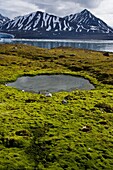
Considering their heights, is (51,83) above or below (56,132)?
above

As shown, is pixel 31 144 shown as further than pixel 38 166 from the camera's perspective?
Yes

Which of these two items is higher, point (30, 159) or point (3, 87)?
point (3, 87)

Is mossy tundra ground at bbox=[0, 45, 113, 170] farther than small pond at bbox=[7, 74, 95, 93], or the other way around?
small pond at bbox=[7, 74, 95, 93]

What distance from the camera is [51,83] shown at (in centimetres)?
4388

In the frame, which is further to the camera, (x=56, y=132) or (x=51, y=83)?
(x=51, y=83)

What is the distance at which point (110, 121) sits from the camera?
25.2 metres

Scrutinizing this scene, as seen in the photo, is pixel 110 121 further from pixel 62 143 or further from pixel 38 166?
pixel 38 166

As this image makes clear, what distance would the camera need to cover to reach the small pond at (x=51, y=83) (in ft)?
132

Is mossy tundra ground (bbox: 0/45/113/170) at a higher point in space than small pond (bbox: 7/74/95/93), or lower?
lower

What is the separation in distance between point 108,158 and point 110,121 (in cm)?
620

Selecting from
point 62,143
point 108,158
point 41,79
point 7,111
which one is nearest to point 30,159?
point 62,143

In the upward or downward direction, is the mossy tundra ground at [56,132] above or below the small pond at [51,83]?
below

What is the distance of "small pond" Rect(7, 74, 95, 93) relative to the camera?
40156 millimetres

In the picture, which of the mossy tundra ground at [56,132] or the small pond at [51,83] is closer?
the mossy tundra ground at [56,132]
